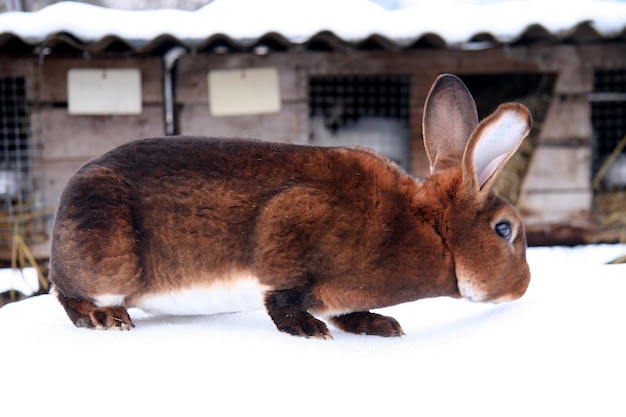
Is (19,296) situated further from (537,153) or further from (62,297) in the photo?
(537,153)

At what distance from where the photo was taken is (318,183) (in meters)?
1.63

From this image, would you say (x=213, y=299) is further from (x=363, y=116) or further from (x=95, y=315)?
(x=363, y=116)

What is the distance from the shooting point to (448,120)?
1744 millimetres

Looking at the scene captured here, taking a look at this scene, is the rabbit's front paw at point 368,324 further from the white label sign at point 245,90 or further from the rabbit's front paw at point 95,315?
the white label sign at point 245,90

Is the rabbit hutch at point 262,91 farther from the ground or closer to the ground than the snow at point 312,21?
closer to the ground

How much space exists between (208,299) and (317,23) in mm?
2962

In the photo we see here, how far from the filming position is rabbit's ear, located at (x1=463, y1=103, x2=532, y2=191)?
1421 millimetres

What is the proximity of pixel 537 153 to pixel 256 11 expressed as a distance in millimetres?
2185

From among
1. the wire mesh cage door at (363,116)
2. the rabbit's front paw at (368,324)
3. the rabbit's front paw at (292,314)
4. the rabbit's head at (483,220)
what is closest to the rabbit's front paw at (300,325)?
the rabbit's front paw at (292,314)

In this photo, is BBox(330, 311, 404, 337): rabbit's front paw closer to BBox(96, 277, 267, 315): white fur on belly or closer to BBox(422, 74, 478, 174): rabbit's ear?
BBox(96, 277, 267, 315): white fur on belly

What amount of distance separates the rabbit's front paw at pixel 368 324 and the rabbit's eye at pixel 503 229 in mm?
343

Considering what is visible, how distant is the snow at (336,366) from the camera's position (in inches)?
47.1

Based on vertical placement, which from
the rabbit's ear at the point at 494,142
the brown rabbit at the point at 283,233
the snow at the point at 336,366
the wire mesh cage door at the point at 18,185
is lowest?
the wire mesh cage door at the point at 18,185

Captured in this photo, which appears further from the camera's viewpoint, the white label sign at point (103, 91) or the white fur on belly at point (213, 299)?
the white label sign at point (103, 91)
